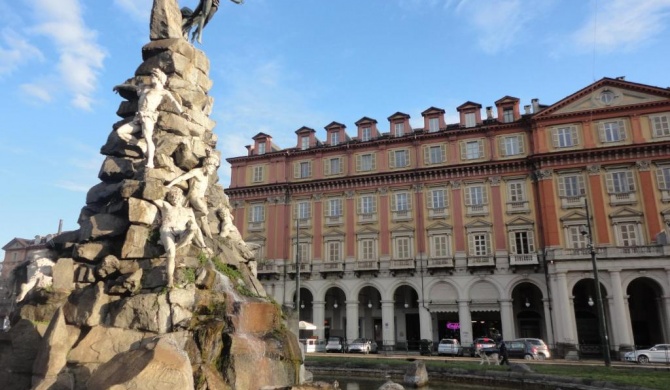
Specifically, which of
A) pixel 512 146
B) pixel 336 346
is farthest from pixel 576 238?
pixel 336 346

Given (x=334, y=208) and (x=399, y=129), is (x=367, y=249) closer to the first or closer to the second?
(x=334, y=208)

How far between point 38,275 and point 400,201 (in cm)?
3549

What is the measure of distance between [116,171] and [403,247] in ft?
107

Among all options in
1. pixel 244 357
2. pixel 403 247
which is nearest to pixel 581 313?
pixel 403 247

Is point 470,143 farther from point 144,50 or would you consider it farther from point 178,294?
point 178,294

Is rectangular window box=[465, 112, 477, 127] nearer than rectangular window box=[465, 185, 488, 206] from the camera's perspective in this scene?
No

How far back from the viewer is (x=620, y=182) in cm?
3750

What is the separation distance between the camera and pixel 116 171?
12461 mm

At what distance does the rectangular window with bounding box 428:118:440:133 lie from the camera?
145 feet

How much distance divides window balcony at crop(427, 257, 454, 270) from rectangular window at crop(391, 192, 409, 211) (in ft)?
18.2

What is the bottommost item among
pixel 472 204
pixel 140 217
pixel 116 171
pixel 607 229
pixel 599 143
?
pixel 140 217

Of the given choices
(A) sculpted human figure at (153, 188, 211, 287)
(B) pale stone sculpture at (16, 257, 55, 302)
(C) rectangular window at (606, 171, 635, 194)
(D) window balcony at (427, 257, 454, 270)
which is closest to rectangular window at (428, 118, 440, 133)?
(D) window balcony at (427, 257, 454, 270)

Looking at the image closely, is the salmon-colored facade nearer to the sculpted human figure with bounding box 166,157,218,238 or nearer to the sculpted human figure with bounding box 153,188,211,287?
the sculpted human figure with bounding box 166,157,218,238

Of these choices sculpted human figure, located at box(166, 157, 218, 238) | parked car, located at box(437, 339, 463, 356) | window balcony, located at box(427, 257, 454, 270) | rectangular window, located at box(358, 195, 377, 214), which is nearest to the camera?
sculpted human figure, located at box(166, 157, 218, 238)
